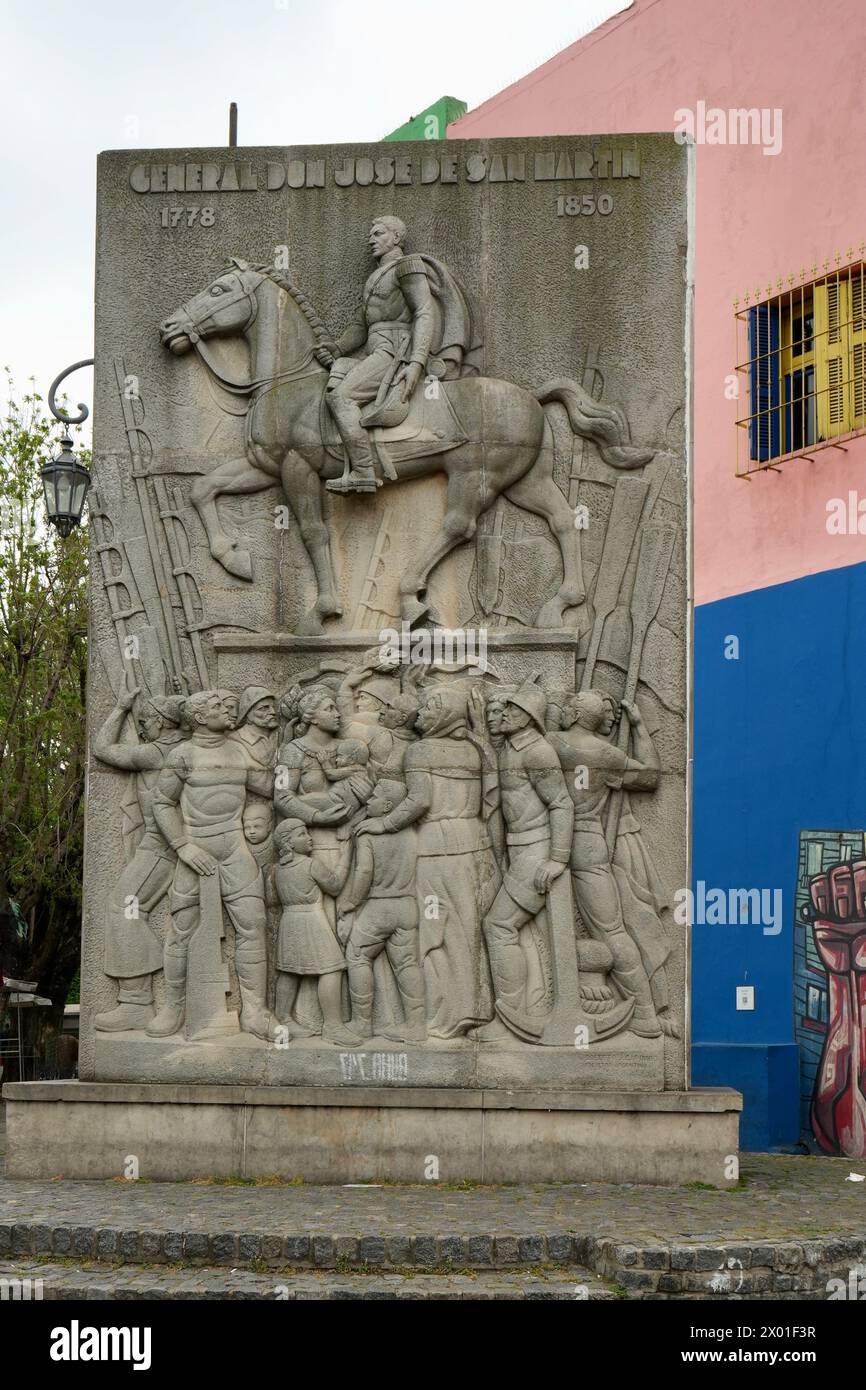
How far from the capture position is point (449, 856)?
1204 centimetres

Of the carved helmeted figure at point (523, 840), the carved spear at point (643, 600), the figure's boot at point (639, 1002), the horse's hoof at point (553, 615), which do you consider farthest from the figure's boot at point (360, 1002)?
the horse's hoof at point (553, 615)

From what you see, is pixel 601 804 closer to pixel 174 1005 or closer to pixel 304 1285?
pixel 174 1005

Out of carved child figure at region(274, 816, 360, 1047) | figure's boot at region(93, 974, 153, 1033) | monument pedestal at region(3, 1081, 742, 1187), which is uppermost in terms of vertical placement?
carved child figure at region(274, 816, 360, 1047)

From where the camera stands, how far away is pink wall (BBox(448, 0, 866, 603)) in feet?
52.1

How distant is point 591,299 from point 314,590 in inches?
117

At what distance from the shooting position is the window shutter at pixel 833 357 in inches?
620

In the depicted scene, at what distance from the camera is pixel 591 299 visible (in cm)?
1262

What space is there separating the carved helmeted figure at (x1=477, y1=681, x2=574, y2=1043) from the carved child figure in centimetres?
106

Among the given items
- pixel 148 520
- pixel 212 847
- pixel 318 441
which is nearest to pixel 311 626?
pixel 318 441

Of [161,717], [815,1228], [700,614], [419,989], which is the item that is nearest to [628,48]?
[700,614]

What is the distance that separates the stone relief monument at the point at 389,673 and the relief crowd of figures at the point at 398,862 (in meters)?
0.03

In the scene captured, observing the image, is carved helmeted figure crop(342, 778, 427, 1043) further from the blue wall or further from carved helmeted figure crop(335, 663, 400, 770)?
the blue wall
